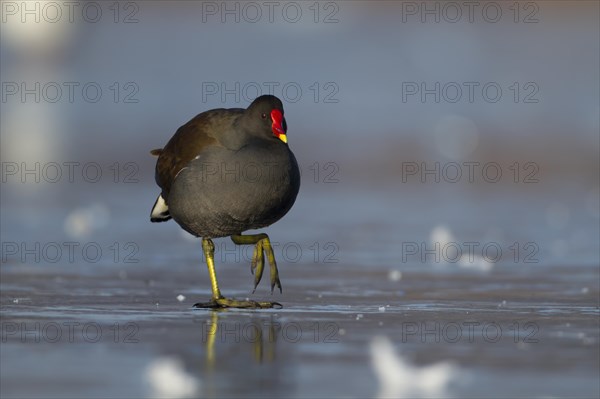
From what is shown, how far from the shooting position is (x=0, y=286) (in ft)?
33.1

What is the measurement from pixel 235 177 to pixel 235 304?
2.76 ft

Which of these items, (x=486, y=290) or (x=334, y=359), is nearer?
(x=334, y=359)

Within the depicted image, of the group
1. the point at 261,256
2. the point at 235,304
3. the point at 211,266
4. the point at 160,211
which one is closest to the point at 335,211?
the point at 160,211

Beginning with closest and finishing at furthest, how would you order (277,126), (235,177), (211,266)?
1. (235,177)
2. (277,126)
3. (211,266)

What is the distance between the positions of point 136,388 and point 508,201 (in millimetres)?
11199

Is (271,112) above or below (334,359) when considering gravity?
above

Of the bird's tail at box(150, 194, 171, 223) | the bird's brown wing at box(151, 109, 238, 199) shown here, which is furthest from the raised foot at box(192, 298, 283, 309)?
the bird's tail at box(150, 194, 171, 223)

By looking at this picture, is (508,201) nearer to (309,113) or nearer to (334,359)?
(334,359)

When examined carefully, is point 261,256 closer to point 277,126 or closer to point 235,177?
point 235,177

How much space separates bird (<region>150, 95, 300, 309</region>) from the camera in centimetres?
891

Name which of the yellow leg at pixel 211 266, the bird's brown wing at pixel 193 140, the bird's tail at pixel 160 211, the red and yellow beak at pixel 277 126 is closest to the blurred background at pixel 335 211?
the yellow leg at pixel 211 266

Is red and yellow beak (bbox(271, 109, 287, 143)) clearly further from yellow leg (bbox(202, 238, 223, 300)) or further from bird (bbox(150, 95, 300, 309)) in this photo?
yellow leg (bbox(202, 238, 223, 300))

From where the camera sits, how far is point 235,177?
351 inches

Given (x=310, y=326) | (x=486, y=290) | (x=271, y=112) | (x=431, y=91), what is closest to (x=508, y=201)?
(x=486, y=290)
